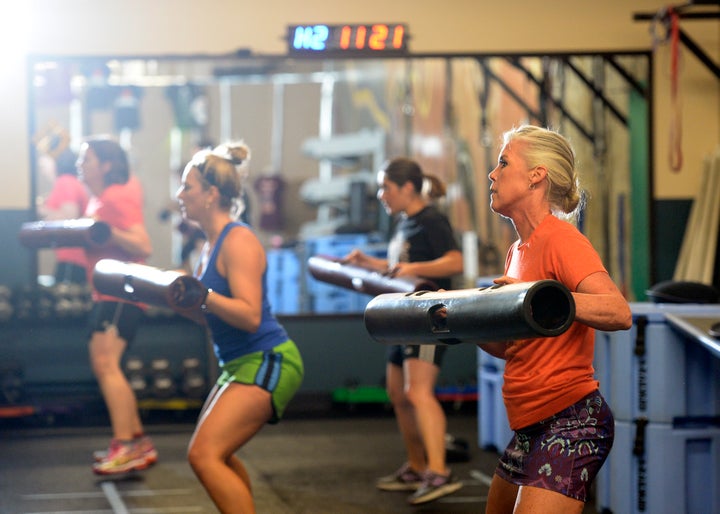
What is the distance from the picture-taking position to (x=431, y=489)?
450 cm

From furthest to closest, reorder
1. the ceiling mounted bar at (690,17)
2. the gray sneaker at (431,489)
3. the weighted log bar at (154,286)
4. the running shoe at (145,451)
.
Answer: the ceiling mounted bar at (690,17), the running shoe at (145,451), the gray sneaker at (431,489), the weighted log bar at (154,286)

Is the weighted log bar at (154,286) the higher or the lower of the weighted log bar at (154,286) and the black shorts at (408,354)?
the higher

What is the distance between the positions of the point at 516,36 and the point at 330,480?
336 centimetres

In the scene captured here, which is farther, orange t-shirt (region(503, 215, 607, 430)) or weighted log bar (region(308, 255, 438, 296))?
weighted log bar (region(308, 255, 438, 296))

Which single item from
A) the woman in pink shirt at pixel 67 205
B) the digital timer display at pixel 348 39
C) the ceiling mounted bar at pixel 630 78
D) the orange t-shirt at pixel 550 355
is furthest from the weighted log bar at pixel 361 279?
the ceiling mounted bar at pixel 630 78

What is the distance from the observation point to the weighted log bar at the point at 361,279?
3471 millimetres

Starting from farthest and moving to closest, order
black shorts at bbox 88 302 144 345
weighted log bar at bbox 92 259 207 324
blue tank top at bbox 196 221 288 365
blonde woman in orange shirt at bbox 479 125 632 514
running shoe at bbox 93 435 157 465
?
running shoe at bbox 93 435 157 465 → black shorts at bbox 88 302 144 345 → blue tank top at bbox 196 221 288 365 → weighted log bar at bbox 92 259 207 324 → blonde woman in orange shirt at bbox 479 125 632 514

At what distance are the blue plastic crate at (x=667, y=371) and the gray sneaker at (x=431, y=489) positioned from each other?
36.3 inches

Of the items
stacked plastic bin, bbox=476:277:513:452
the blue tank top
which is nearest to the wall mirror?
stacked plastic bin, bbox=476:277:513:452

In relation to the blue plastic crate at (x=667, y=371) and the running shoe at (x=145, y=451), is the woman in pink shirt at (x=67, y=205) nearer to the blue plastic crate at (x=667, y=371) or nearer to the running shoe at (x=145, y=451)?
the running shoe at (x=145, y=451)

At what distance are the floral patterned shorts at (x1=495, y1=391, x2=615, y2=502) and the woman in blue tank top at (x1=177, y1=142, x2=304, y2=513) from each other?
0.95m

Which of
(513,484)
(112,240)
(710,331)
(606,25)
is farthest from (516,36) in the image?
(513,484)

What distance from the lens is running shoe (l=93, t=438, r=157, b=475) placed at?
5.05 m

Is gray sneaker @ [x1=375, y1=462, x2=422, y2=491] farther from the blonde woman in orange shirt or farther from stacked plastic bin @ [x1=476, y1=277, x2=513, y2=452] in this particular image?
the blonde woman in orange shirt
